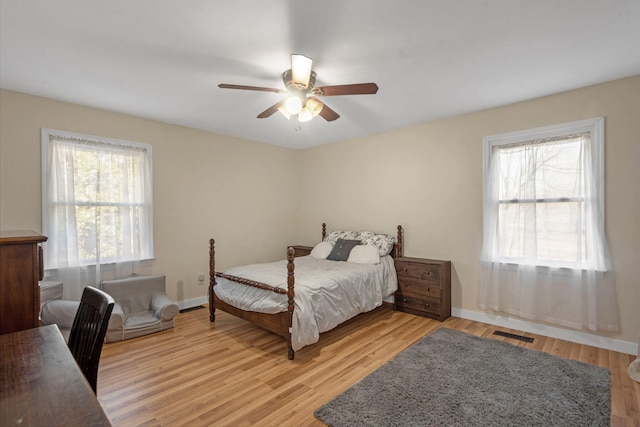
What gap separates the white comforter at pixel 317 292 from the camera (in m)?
2.83

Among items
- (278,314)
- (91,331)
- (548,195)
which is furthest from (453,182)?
(91,331)

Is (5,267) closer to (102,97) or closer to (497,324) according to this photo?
(102,97)

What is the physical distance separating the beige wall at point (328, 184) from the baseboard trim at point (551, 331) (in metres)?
0.09

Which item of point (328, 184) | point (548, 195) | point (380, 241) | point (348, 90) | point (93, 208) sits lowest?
point (380, 241)

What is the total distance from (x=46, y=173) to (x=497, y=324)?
210 inches

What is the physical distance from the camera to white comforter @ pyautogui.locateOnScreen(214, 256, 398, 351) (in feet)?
9.30

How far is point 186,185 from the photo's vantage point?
4.23 m

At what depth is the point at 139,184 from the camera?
379cm

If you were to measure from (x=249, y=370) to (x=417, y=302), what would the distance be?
2.33 metres

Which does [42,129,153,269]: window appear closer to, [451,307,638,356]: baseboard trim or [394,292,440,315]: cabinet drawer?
[394,292,440,315]: cabinet drawer

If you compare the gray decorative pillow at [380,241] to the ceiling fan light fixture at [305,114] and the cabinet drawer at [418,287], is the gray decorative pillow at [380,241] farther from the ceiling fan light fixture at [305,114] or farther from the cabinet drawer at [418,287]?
the ceiling fan light fixture at [305,114]

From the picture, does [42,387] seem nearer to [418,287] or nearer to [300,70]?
[300,70]

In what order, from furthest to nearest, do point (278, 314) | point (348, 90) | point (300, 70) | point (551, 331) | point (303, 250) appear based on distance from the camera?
point (303, 250), point (551, 331), point (278, 314), point (348, 90), point (300, 70)

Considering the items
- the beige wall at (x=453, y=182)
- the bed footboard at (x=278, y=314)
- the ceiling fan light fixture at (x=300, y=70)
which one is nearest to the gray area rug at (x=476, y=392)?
the bed footboard at (x=278, y=314)
